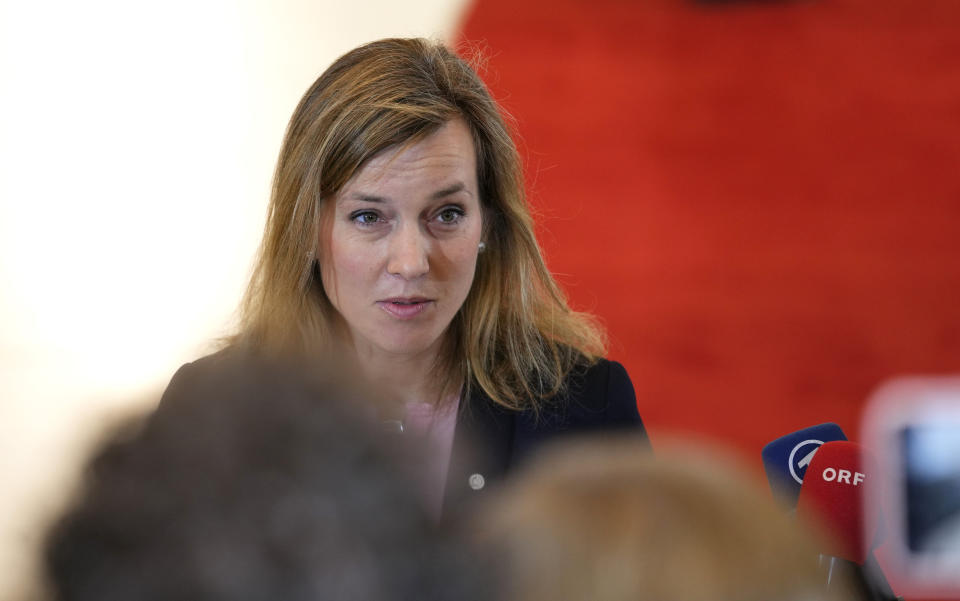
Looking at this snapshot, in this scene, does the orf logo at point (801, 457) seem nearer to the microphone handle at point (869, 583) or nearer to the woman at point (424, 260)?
the microphone handle at point (869, 583)

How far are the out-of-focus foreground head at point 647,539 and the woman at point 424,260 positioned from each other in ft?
2.72

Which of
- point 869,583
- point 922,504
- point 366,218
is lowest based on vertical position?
point 922,504

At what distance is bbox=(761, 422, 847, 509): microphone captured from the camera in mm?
1047

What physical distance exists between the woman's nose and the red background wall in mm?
1270

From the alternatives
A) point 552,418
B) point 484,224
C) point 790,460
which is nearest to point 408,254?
point 484,224

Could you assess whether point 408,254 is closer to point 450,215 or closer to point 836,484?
point 450,215

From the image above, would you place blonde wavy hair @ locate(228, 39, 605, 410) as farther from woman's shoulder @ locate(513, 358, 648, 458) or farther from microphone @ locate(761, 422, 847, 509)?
microphone @ locate(761, 422, 847, 509)

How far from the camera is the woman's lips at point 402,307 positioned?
122cm

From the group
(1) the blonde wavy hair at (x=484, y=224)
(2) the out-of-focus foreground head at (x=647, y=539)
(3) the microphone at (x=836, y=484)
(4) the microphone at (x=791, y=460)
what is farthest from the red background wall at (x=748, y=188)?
(2) the out-of-focus foreground head at (x=647, y=539)

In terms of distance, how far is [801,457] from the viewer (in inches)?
41.7

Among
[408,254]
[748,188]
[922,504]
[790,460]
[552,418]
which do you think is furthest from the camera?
[748,188]

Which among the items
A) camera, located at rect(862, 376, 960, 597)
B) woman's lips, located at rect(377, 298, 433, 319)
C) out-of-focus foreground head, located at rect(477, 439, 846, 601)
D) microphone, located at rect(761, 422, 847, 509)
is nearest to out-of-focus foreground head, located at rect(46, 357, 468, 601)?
out-of-focus foreground head, located at rect(477, 439, 846, 601)

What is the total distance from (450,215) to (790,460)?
0.50 m

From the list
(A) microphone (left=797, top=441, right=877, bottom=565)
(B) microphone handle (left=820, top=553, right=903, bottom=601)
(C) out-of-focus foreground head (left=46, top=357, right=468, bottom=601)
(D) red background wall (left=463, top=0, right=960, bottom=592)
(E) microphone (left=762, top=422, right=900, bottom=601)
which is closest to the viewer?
(C) out-of-focus foreground head (left=46, top=357, right=468, bottom=601)
